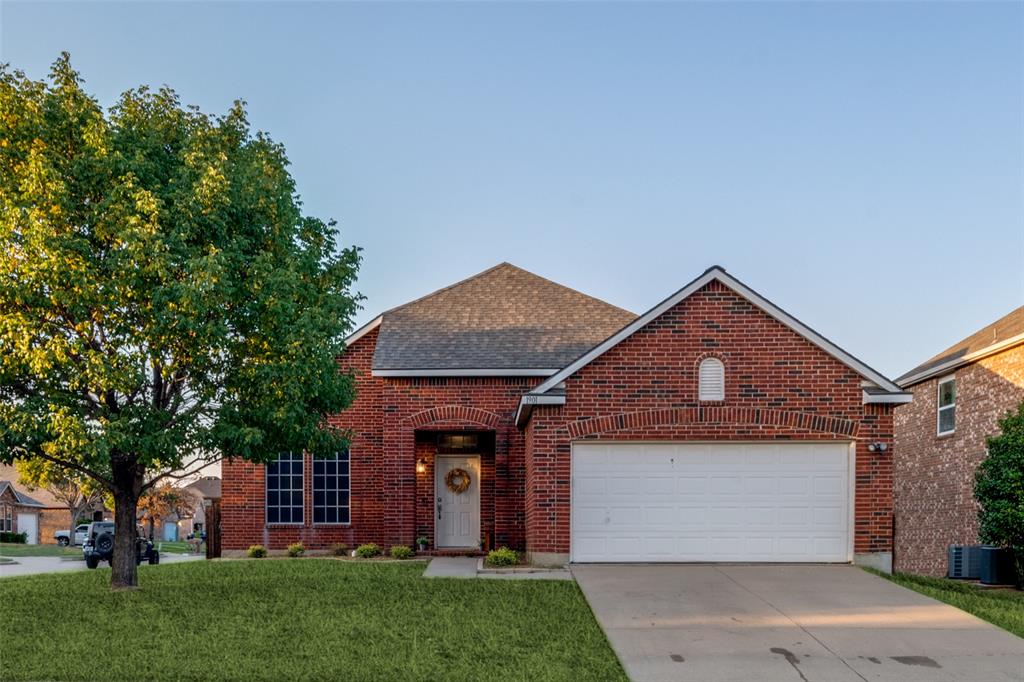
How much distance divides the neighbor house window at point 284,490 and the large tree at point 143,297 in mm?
6196

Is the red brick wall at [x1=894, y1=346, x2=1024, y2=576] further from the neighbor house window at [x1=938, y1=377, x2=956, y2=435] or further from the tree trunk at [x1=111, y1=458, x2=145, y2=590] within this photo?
the tree trunk at [x1=111, y1=458, x2=145, y2=590]

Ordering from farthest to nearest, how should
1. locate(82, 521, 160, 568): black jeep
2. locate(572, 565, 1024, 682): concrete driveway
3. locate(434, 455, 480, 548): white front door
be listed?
locate(82, 521, 160, 568): black jeep < locate(434, 455, 480, 548): white front door < locate(572, 565, 1024, 682): concrete driveway

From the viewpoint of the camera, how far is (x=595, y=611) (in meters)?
12.4

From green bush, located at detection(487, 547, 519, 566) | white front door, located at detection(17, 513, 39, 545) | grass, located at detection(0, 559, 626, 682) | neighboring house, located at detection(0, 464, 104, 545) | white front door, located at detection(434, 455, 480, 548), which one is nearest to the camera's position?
grass, located at detection(0, 559, 626, 682)

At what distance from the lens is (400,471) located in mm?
20438

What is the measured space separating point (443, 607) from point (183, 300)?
5528 millimetres

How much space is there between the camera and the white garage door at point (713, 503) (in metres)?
16.7

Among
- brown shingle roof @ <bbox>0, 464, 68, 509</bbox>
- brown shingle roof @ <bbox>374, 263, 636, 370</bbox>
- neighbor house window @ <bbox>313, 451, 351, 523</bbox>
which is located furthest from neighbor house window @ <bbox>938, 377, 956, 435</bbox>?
brown shingle roof @ <bbox>0, 464, 68, 509</bbox>

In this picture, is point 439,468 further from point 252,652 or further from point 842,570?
point 252,652

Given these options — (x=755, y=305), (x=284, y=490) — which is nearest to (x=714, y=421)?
(x=755, y=305)

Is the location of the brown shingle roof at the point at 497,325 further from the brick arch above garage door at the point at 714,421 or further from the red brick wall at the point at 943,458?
the red brick wall at the point at 943,458

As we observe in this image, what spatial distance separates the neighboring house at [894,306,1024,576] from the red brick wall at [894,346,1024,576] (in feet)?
0.07

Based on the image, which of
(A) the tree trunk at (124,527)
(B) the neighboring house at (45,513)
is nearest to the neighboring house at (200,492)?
(B) the neighboring house at (45,513)

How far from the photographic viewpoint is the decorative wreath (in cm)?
2150
